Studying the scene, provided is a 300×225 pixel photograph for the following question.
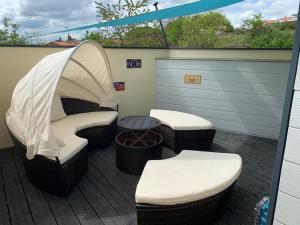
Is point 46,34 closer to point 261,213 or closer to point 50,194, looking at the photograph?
point 50,194

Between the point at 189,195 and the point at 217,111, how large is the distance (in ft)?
10.8

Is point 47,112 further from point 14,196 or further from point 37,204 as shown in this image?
point 14,196

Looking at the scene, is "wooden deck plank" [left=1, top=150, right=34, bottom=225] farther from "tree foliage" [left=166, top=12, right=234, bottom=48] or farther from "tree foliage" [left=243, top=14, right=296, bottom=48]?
"tree foliage" [left=243, top=14, right=296, bottom=48]

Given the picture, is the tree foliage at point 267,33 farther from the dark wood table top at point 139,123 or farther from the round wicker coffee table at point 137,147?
the round wicker coffee table at point 137,147

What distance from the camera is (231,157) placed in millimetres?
2846

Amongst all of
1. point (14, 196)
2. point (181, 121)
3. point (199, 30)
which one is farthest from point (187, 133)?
point (199, 30)

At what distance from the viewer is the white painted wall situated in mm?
1514

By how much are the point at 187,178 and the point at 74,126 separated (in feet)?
6.98

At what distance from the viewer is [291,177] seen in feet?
5.24

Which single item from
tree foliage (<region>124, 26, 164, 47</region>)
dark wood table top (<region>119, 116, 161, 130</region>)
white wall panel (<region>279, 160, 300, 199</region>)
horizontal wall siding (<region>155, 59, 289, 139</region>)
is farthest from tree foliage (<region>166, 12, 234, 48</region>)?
white wall panel (<region>279, 160, 300, 199</region>)

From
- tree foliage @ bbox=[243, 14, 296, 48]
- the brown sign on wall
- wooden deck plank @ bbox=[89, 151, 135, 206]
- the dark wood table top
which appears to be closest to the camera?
wooden deck plank @ bbox=[89, 151, 135, 206]

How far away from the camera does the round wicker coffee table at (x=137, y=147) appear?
329cm

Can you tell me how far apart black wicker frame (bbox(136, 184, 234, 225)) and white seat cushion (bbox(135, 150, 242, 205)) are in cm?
5

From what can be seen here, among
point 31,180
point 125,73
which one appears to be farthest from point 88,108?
point 31,180
